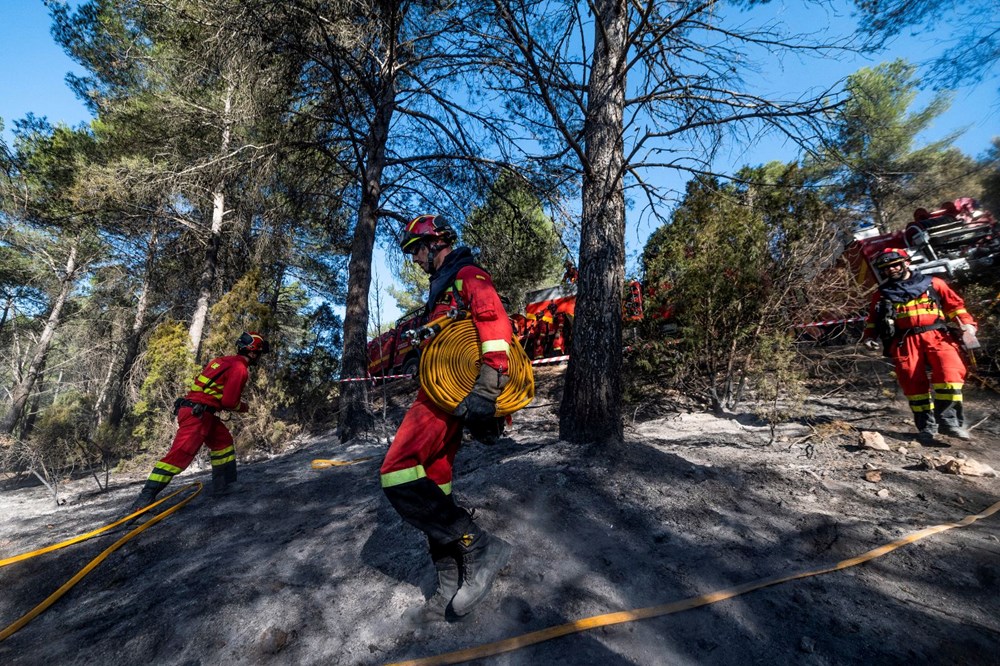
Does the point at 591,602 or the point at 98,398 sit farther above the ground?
the point at 98,398

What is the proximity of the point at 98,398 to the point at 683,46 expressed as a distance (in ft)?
72.8

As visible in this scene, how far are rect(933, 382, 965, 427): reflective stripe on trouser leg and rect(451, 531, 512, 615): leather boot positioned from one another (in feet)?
13.6

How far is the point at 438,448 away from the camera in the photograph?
2.21 m

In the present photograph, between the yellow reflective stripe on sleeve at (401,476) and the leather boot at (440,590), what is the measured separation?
39 centimetres

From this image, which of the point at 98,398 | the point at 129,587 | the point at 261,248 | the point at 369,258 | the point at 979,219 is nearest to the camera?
the point at 129,587

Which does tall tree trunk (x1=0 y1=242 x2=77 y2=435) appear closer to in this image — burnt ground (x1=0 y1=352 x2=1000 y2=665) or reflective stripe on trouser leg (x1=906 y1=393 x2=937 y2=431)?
burnt ground (x1=0 y1=352 x2=1000 y2=665)

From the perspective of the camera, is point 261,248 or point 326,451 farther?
point 261,248

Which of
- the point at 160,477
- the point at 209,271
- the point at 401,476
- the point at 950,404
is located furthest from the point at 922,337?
the point at 209,271

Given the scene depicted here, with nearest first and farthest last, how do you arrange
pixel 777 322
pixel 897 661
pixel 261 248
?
pixel 897 661
pixel 777 322
pixel 261 248

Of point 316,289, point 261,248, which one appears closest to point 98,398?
point 316,289

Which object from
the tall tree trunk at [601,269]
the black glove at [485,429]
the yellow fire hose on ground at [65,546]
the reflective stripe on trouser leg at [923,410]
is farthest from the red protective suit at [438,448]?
the reflective stripe on trouser leg at [923,410]

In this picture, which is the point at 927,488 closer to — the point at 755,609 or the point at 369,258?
the point at 755,609

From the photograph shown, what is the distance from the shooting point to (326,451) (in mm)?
6801

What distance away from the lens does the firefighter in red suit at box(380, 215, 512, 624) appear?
2.07 m
